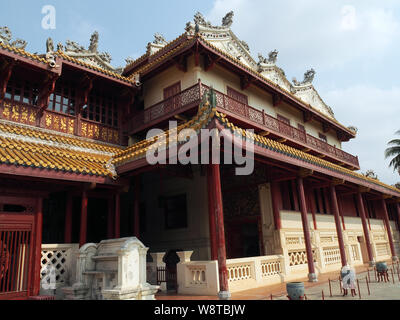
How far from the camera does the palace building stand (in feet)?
27.1

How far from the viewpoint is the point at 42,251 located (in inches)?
329

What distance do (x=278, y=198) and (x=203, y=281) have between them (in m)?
5.87

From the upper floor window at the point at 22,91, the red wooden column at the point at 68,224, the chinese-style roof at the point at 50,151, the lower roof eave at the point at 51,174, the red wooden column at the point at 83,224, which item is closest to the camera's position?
the lower roof eave at the point at 51,174

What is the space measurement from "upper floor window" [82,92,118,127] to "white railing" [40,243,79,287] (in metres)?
5.78

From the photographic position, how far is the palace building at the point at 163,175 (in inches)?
325

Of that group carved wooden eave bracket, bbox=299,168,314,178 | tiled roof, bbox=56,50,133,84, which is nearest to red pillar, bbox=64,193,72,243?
tiled roof, bbox=56,50,133,84

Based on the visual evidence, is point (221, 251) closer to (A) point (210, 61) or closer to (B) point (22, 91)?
(A) point (210, 61)

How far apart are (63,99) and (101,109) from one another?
5.15 feet

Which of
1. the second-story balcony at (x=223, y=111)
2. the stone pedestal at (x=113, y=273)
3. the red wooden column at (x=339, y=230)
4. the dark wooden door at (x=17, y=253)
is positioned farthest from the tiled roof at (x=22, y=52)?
the red wooden column at (x=339, y=230)

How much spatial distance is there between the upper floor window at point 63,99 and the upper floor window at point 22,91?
1.91 feet

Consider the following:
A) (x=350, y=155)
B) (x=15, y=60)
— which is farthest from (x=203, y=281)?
(x=350, y=155)

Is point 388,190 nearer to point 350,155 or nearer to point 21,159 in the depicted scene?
point 350,155

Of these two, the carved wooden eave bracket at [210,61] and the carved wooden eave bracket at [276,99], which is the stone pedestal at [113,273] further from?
the carved wooden eave bracket at [276,99]

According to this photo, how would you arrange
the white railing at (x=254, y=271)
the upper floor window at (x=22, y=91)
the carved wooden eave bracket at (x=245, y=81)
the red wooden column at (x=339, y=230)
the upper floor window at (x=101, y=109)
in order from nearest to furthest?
the white railing at (x=254, y=271) → the upper floor window at (x=22, y=91) → the red wooden column at (x=339, y=230) → the upper floor window at (x=101, y=109) → the carved wooden eave bracket at (x=245, y=81)
